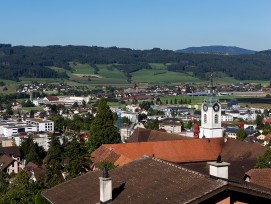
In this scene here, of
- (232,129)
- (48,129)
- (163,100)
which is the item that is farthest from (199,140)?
(163,100)

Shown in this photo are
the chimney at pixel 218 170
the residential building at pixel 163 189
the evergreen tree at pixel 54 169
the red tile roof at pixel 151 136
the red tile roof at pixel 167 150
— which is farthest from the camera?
the red tile roof at pixel 151 136

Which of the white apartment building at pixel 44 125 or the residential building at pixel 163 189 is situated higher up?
the residential building at pixel 163 189

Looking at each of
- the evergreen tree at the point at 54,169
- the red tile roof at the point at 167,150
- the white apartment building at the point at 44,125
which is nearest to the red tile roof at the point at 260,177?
the evergreen tree at the point at 54,169

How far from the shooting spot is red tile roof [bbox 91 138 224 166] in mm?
38750

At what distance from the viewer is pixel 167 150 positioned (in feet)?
133

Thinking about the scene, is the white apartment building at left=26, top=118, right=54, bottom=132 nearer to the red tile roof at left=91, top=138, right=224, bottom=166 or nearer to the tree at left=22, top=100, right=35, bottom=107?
the tree at left=22, top=100, right=35, bottom=107

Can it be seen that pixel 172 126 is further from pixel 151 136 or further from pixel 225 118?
pixel 151 136

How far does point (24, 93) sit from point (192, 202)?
19003cm

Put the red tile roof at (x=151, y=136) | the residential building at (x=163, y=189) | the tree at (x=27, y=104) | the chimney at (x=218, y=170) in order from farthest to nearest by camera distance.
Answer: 1. the tree at (x=27, y=104)
2. the red tile roof at (x=151, y=136)
3. the chimney at (x=218, y=170)
4. the residential building at (x=163, y=189)

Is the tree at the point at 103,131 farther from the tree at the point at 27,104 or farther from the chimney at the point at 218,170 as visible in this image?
the tree at the point at 27,104

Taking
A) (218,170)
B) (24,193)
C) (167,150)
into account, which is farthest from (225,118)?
(218,170)

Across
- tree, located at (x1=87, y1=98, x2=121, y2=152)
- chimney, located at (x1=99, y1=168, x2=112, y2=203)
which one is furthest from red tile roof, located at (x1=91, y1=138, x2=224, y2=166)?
chimney, located at (x1=99, y1=168, x2=112, y2=203)

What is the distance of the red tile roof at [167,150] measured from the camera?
38.8m

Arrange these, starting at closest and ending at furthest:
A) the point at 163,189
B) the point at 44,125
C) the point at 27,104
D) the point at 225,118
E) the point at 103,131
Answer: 1. the point at 163,189
2. the point at 103,131
3. the point at 44,125
4. the point at 225,118
5. the point at 27,104
